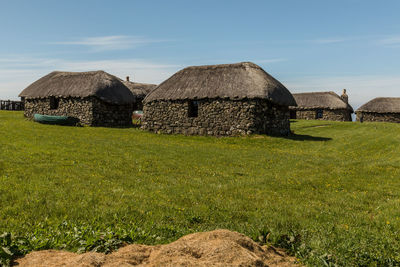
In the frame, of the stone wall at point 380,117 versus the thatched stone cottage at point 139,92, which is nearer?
the thatched stone cottage at point 139,92

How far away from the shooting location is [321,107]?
165 feet

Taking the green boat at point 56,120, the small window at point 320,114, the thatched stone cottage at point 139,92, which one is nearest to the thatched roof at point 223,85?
the green boat at point 56,120

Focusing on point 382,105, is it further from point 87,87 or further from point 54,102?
point 54,102

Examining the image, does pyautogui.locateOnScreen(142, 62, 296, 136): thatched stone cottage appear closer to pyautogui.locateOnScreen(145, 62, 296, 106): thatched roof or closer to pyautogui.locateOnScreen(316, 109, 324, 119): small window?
pyautogui.locateOnScreen(145, 62, 296, 106): thatched roof

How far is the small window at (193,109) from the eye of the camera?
1092 inches

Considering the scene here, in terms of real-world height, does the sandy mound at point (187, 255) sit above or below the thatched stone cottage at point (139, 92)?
below

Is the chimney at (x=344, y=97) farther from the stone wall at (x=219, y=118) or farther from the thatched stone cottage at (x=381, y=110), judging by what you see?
the stone wall at (x=219, y=118)

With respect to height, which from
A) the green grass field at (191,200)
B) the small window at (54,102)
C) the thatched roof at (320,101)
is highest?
the thatched roof at (320,101)

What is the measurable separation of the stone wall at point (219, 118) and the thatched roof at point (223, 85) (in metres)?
0.56

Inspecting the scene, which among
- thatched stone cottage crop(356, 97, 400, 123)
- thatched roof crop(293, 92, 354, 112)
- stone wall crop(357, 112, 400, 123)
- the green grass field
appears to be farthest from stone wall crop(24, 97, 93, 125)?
stone wall crop(357, 112, 400, 123)

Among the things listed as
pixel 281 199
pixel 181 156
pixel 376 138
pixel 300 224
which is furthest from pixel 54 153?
pixel 376 138

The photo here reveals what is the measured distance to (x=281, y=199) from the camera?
9.04 meters

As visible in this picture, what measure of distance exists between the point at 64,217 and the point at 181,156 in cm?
896

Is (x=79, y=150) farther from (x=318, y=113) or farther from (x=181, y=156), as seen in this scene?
(x=318, y=113)
